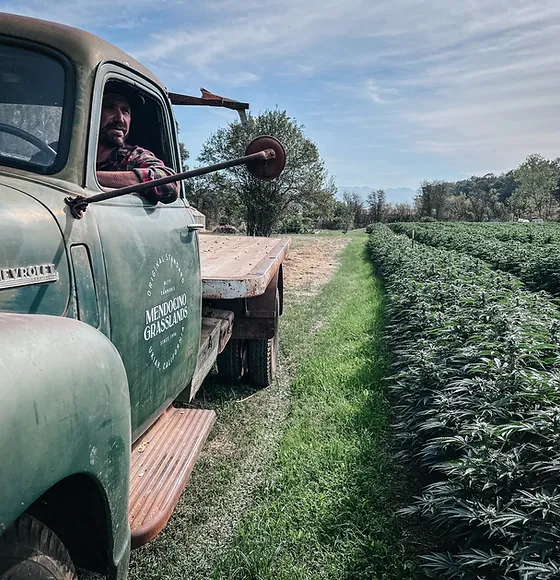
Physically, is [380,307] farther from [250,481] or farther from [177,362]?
[177,362]

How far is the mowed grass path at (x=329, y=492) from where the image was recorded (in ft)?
8.66

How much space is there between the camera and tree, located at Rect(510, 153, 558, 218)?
64.4 m

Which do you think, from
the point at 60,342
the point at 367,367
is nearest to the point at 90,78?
the point at 60,342

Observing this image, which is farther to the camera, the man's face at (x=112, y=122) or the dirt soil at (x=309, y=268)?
the dirt soil at (x=309, y=268)

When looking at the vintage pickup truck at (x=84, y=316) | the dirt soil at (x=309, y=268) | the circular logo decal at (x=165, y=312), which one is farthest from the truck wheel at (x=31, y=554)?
the dirt soil at (x=309, y=268)

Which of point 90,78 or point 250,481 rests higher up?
point 90,78

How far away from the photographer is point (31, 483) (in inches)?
48.2

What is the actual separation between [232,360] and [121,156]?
2716 mm

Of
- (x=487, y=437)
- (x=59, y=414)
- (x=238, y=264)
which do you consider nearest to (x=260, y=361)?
(x=238, y=264)

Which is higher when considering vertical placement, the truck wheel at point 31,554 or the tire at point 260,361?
the truck wheel at point 31,554

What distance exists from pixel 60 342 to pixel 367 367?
4475mm

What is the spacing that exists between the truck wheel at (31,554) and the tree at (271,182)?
80.9 ft

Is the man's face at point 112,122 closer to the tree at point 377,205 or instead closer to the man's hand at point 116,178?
the man's hand at point 116,178

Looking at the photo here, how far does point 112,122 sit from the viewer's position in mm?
2453
